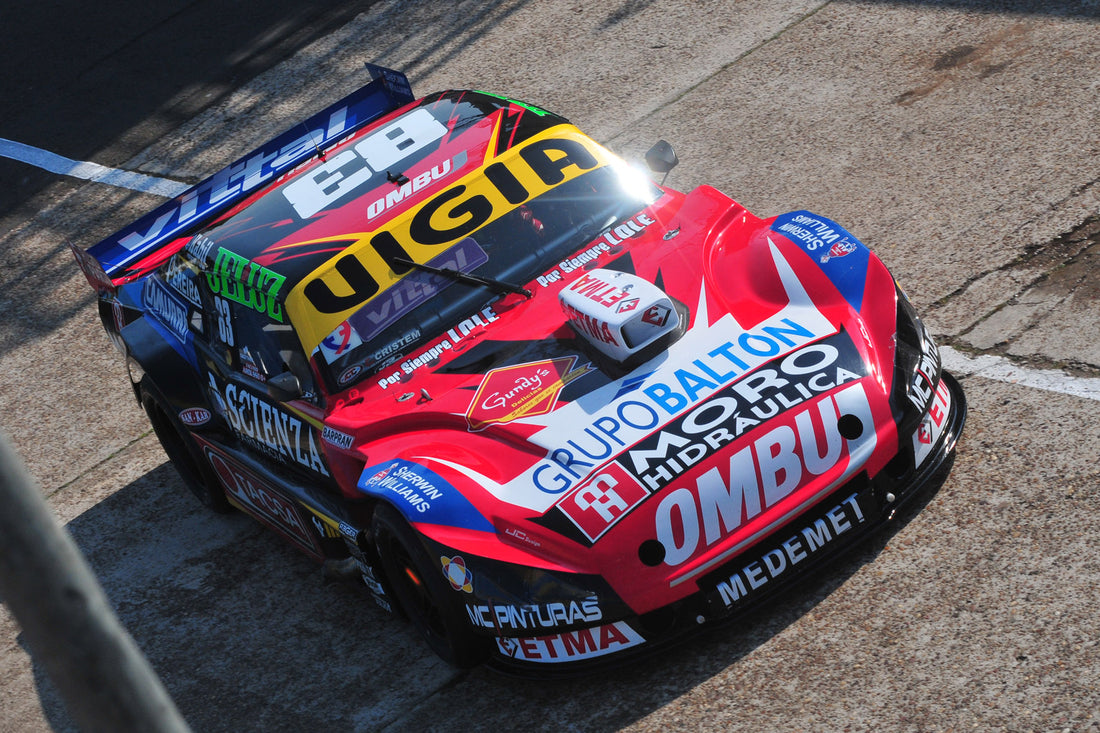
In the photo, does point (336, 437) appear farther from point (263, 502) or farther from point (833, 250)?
point (833, 250)

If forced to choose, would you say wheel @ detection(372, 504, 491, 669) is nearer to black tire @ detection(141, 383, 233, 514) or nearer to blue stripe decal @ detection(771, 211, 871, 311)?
black tire @ detection(141, 383, 233, 514)

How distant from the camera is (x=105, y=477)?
21.8 ft

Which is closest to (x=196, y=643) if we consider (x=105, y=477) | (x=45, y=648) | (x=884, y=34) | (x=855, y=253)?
(x=105, y=477)

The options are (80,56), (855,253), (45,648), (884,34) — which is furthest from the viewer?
(80,56)

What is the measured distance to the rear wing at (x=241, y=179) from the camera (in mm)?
6469

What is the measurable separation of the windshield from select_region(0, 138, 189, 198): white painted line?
15.7 ft

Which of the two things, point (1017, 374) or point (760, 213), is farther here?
point (760, 213)

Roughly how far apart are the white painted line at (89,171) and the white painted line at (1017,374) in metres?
6.06

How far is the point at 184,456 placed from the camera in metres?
6.22

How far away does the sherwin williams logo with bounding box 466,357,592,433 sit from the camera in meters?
4.42

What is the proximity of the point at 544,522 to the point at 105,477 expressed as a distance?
3549mm

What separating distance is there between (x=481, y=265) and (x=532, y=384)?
2.73ft

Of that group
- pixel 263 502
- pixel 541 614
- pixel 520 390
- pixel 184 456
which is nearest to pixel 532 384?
pixel 520 390

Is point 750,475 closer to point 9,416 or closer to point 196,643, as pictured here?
point 196,643
